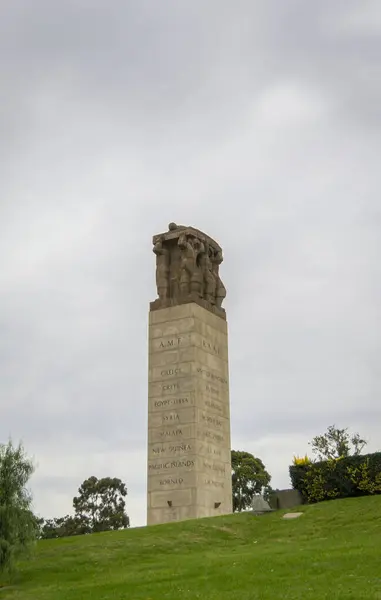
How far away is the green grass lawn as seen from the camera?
1577 centimetres

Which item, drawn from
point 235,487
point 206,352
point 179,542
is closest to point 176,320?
point 206,352

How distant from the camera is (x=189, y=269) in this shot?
120 ft

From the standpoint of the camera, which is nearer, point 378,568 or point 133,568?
point 378,568

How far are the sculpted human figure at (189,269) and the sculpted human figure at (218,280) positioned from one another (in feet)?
5.52

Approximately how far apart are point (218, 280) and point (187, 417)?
26.4ft

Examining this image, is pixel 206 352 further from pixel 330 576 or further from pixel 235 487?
pixel 235 487

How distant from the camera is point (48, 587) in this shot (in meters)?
19.0

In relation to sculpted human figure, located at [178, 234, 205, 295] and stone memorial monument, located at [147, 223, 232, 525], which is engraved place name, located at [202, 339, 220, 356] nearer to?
stone memorial monument, located at [147, 223, 232, 525]

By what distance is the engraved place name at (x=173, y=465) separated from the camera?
32775mm

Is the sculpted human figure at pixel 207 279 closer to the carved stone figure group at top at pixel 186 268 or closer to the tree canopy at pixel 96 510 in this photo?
the carved stone figure group at top at pixel 186 268

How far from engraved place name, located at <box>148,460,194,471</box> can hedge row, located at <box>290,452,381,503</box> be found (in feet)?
15.7

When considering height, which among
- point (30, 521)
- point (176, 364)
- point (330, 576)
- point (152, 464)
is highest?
point (176, 364)

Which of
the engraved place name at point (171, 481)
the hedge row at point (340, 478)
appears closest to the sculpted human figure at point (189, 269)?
the engraved place name at point (171, 481)

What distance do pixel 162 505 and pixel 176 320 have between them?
8.02 meters
